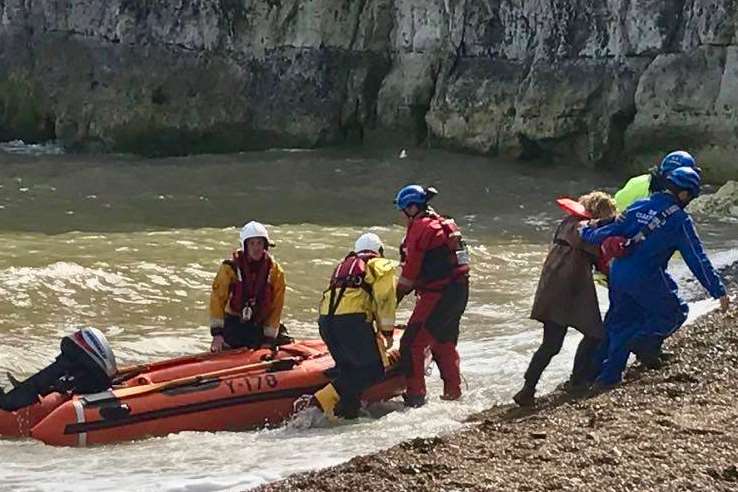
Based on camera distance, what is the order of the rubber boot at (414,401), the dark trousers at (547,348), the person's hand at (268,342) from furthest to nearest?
the person's hand at (268,342), the rubber boot at (414,401), the dark trousers at (547,348)

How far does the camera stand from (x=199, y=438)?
296 inches

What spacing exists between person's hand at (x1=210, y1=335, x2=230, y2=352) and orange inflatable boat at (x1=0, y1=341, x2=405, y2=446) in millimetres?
261

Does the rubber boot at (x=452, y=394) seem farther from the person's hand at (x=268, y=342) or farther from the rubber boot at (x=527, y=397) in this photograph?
the person's hand at (x=268, y=342)

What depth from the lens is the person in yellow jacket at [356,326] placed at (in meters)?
7.79

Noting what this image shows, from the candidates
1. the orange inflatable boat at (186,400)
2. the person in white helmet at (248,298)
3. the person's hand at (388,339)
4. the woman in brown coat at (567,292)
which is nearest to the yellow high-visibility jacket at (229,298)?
the person in white helmet at (248,298)

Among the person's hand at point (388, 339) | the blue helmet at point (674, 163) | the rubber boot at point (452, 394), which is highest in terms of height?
the blue helmet at point (674, 163)

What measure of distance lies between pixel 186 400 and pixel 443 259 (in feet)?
6.39

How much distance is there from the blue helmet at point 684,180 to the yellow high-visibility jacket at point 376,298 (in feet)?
6.22

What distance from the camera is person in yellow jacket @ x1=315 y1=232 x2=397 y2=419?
307 inches

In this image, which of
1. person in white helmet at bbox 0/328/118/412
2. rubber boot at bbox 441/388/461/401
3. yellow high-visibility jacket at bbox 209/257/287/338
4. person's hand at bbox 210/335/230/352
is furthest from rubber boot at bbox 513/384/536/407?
person in white helmet at bbox 0/328/118/412

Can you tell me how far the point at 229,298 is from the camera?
28.8ft

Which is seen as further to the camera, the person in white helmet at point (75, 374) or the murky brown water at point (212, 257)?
the person in white helmet at point (75, 374)

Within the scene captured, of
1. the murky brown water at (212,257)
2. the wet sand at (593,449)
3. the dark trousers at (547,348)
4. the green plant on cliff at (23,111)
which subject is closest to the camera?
the wet sand at (593,449)

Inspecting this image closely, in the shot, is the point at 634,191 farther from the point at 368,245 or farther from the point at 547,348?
the point at 368,245
